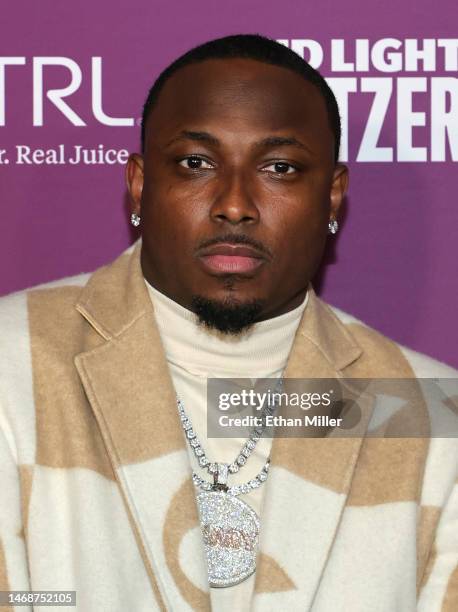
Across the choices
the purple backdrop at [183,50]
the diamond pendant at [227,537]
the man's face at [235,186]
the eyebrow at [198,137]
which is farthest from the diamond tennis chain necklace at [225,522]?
the purple backdrop at [183,50]

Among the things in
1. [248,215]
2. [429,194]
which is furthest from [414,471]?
[429,194]

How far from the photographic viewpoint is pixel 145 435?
181 centimetres

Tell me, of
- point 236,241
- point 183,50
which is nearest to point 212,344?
point 236,241

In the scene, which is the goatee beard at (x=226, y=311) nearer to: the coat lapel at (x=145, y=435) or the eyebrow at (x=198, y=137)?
the coat lapel at (x=145, y=435)

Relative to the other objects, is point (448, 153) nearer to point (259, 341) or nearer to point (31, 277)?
point (259, 341)

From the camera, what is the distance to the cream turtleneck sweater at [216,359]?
1963 millimetres

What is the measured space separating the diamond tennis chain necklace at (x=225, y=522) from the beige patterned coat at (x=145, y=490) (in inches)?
2.3

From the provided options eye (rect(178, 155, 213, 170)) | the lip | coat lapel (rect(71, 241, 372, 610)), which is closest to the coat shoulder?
coat lapel (rect(71, 241, 372, 610))

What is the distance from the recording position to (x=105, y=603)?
5.63 ft

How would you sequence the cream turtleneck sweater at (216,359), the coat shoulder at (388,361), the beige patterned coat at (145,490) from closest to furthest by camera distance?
1. the beige patterned coat at (145,490)
2. the cream turtleneck sweater at (216,359)
3. the coat shoulder at (388,361)

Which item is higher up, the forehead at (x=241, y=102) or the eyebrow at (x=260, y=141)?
the forehead at (x=241, y=102)

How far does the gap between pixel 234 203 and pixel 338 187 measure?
0.40 meters

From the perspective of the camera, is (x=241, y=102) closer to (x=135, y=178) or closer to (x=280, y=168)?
(x=280, y=168)

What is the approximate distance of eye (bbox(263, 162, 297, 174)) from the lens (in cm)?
193
